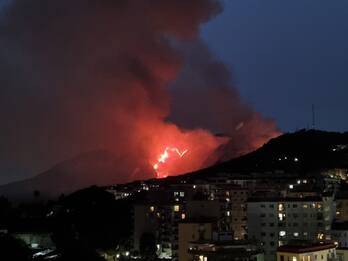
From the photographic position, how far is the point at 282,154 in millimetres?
48938

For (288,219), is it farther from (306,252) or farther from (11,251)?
(11,251)

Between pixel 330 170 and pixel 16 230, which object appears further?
pixel 330 170

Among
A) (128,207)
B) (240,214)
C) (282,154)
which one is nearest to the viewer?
(240,214)

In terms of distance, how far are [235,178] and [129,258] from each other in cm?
1279

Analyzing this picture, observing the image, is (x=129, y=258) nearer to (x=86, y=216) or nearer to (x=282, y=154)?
(x=86, y=216)

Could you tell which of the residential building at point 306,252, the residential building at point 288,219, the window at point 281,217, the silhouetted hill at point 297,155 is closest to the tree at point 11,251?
the residential building at point 306,252

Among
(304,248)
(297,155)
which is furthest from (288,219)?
(297,155)

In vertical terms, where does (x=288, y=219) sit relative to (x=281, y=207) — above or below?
below

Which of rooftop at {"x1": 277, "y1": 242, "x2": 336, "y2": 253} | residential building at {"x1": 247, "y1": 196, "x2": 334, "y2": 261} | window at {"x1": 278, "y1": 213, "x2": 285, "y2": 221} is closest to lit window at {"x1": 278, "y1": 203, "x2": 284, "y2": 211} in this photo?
residential building at {"x1": 247, "y1": 196, "x2": 334, "y2": 261}

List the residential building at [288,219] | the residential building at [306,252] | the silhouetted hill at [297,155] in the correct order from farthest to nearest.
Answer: the silhouetted hill at [297,155], the residential building at [288,219], the residential building at [306,252]

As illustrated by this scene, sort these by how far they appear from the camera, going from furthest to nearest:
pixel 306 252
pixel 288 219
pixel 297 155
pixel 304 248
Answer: pixel 297 155 < pixel 288 219 < pixel 304 248 < pixel 306 252

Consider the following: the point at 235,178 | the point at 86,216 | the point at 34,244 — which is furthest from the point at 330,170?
the point at 34,244

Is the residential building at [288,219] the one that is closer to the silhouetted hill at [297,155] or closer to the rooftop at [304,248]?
the rooftop at [304,248]

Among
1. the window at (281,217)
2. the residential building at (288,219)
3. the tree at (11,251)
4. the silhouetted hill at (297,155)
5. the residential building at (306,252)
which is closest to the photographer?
the tree at (11,251)
